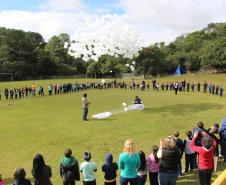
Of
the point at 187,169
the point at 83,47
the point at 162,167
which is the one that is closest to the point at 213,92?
the point at 83,47

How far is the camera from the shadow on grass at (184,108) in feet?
92.7

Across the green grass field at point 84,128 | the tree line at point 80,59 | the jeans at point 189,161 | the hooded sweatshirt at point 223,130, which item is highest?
the tree line at point 80,59

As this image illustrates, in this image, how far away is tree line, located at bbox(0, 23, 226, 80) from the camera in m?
80.1

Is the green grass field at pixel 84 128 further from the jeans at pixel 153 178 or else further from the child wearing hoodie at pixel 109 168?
the child wearing hoodie at pixel 109 168

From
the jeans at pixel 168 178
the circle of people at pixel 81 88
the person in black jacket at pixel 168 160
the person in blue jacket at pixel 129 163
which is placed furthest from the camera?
the circle of people at pixel 81 88

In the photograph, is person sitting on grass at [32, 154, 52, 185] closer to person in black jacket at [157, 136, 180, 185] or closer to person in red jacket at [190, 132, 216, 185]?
person in black jacket at [157, 136, 180, 185]

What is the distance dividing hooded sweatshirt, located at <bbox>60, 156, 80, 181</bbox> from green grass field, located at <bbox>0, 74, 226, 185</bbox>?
8.53 ft

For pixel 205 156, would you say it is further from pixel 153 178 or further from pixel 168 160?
pixel 153 178

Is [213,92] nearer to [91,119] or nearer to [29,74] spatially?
[91,119]

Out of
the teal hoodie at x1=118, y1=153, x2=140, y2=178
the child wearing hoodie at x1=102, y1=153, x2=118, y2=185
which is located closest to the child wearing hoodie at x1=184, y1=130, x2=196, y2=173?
the child wearing hoodie at x1=102, y1=153, x2=118, y2=185

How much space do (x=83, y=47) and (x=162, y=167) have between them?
13.2 metres

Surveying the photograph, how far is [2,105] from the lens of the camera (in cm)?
3475

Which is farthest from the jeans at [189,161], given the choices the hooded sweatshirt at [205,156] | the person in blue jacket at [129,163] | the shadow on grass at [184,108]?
the shadow on grass at [184,108]

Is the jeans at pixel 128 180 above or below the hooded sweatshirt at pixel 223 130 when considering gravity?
below
